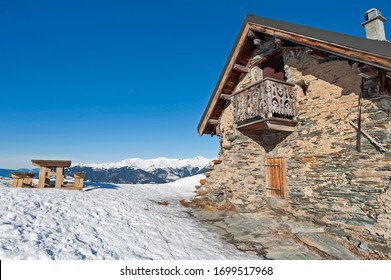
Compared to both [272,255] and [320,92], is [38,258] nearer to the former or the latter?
[272,255]

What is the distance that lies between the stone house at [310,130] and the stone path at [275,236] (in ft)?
1.67

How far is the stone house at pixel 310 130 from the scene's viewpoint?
641cm

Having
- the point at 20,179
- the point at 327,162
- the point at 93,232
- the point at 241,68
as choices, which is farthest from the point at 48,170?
the point at 327,162

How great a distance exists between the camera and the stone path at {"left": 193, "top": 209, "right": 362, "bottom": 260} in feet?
20.0

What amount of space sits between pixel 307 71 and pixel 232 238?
21.3 ft

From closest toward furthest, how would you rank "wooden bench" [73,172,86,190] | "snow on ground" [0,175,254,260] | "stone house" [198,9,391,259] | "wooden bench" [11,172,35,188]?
1. "snow on ground" [0,175,254,260]
2. "stone house" [198,9,391,259]
3. "wooden bench" [11,172,35,188]
4. "wooden bench" [73,172,86,190]

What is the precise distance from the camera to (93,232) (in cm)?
597

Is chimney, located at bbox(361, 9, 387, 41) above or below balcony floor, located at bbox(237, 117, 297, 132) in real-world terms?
above

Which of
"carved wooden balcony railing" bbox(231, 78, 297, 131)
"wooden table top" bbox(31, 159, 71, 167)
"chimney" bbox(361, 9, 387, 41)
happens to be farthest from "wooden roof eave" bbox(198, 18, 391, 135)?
"wooden table top" bbox(31, 159, 71, 167)

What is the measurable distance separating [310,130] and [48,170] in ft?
37.4

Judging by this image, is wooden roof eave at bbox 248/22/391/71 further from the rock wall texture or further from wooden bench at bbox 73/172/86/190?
wooden bench at bbox 73/172/86/190

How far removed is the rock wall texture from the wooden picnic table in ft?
24.6
